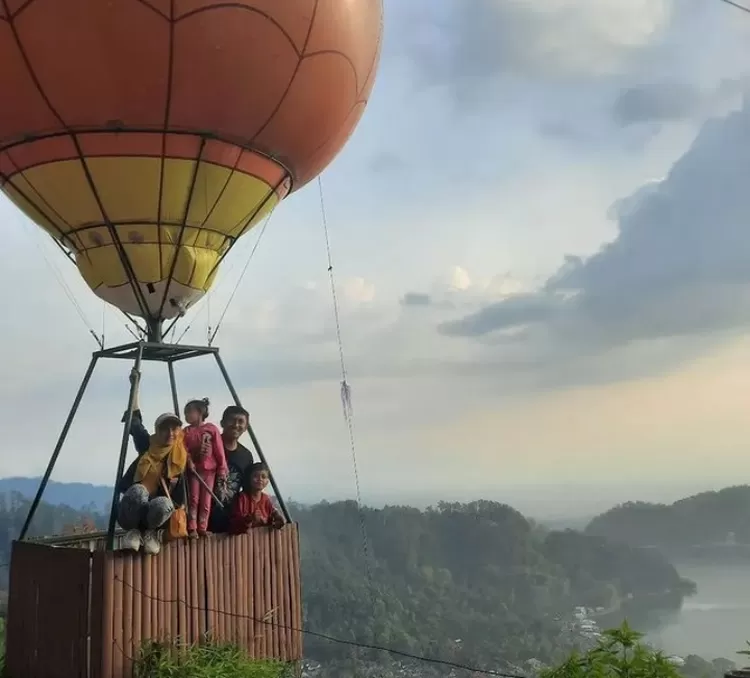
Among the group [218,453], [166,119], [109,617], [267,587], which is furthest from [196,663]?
[166,119]

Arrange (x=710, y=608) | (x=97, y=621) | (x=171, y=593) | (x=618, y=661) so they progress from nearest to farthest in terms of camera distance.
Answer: (x=618, y=661) → (x=97, y=621) → (x=171, y=593) → (x=710, y=608)

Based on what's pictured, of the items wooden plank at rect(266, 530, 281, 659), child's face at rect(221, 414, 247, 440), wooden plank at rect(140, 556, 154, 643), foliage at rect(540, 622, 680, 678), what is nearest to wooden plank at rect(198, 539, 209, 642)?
wooden plank at rect(140, 556, 154, 643)

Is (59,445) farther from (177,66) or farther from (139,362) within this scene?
(177,66)

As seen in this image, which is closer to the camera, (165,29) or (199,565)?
(165,29)

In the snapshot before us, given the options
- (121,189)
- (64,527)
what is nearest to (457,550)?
(64,527)

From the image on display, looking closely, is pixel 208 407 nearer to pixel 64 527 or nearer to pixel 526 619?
pixel 64 527

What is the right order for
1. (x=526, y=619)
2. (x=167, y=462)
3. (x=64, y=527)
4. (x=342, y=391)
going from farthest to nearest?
(x=526, y=619)
(x=64, y=527)
(x=342, y=391)
(x=167, y=462)

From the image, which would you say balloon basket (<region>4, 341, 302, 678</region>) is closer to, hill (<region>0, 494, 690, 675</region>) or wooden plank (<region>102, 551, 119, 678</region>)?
wooden plank (<region>102, 551, 119, 678</region>)
